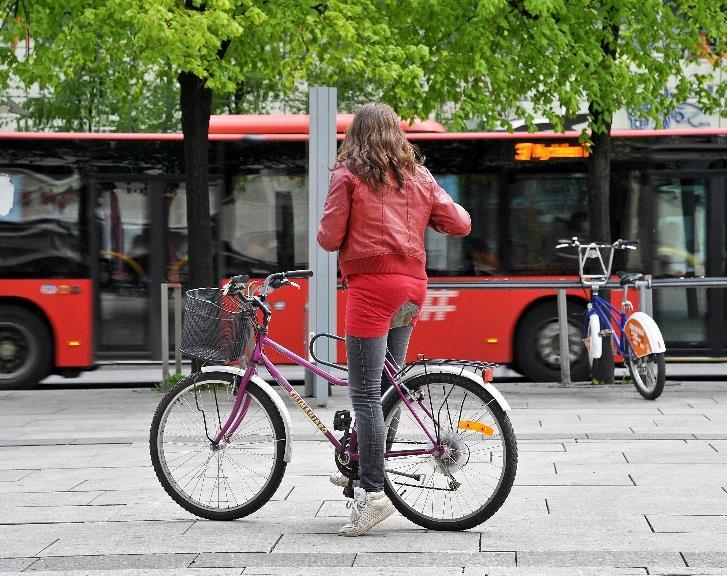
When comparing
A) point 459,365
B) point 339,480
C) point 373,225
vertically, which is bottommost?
point 339,480

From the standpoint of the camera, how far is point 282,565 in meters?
5.32

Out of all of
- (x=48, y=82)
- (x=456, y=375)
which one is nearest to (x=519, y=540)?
(x=456, y=375)

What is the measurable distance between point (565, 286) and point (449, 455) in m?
8.30

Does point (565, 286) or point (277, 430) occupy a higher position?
point (565, 286)

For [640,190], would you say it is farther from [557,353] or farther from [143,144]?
[143,144]

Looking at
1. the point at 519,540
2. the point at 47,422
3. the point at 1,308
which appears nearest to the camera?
the point at 519,540

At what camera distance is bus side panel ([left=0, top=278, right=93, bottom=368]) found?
14.7m

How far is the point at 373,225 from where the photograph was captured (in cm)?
581

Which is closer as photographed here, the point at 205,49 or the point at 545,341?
the point at 205,49

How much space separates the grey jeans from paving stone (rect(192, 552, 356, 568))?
1.49 ft

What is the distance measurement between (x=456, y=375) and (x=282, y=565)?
3.55ft

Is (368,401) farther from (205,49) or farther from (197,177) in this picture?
(197,177)

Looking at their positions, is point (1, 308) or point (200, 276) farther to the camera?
point (1, 308)

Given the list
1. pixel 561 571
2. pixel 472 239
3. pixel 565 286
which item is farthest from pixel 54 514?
pixel 472 239
